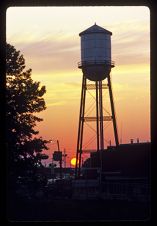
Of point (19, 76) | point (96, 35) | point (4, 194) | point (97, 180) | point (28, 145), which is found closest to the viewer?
point (4, 194)

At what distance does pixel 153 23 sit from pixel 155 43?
88mm

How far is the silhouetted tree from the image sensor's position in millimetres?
23438

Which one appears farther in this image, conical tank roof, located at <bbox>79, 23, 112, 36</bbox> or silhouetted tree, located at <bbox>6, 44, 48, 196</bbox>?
conical tank roof, located at <bbox>79, 23, 112, 36</bbox>

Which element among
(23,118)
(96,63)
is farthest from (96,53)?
(23,118)

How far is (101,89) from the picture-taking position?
3266 centimetres

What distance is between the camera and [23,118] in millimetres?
25281

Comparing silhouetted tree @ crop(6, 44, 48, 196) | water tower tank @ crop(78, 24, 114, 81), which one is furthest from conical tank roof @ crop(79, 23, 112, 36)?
silhouetted tree @ crop(6, 44, 48, 196)

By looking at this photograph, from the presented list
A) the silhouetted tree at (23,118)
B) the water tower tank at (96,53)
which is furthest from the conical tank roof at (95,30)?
the silhouetted tree at (23,118)

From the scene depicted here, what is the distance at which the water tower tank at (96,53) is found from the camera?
31266 mm

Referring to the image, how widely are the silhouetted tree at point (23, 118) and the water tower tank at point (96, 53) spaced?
4.48m

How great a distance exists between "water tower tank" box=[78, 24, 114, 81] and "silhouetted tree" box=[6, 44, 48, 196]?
448 cm

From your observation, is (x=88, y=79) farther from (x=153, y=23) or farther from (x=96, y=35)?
(x=153, y=23)

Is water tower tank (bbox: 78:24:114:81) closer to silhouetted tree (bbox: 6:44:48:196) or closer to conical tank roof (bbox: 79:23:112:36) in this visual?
conical tank roof (bbox: 79:23:112:36)

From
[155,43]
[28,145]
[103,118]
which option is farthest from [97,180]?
[155,43]
